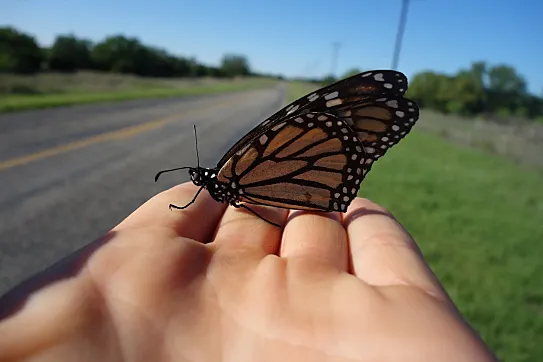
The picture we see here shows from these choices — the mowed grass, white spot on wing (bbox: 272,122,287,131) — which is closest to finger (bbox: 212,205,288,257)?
white spot on wing (bbox: 272,122,287,131)

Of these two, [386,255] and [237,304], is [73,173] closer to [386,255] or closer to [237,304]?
[237,304]

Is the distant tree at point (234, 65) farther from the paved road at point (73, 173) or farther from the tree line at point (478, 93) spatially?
the paved road at point (73, 173)

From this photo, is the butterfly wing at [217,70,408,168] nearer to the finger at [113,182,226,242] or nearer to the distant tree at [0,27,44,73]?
the finger at [113,182,226,242]

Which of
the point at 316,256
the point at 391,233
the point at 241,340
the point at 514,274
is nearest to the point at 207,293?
the point at 241,340

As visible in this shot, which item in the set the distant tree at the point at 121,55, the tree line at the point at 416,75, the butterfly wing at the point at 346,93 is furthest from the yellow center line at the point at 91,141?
the distant tree at the point at 121,55

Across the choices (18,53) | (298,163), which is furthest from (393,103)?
(18,53)

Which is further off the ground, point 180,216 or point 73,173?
point 180,216
